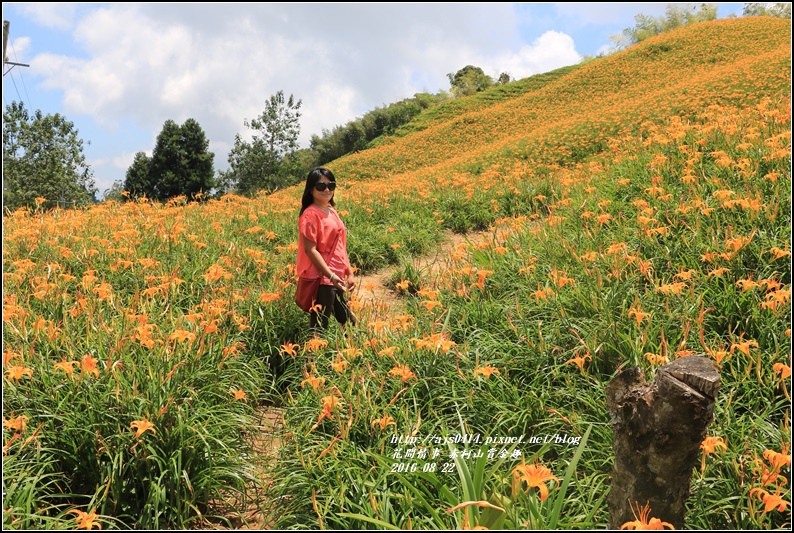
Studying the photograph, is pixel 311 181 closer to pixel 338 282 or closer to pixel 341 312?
pixel 338 282

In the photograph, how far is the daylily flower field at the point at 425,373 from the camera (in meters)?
1.91

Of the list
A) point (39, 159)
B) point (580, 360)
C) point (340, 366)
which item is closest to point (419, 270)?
point (340, 366)

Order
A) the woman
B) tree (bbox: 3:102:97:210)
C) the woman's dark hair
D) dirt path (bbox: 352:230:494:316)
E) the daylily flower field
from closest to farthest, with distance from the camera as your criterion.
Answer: the daylily flower field, the woman, the woman's dark hair, dirt path (bbox: 352:230:494:316), tree (bbox: 3:102:97:210)

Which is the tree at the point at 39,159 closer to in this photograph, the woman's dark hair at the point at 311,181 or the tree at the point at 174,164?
the tree at the point at 174,164

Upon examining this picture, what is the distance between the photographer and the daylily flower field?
191 cm

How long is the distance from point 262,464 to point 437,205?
5736 mm

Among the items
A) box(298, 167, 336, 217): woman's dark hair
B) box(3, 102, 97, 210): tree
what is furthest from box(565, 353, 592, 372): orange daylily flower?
box(3, 102, 97, 210): tree

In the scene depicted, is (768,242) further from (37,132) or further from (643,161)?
(37,132)

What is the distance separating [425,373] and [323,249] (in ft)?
4.25

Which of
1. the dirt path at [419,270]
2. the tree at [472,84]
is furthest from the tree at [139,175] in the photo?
A: the dirt path at [419,270]

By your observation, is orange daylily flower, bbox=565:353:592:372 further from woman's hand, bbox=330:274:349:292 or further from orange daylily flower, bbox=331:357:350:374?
woman's hand, bbox=330:274:349:292

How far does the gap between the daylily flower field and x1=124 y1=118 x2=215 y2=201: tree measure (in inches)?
1276

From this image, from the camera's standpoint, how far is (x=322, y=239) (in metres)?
3.45

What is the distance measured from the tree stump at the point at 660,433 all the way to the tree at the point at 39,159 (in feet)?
98.8
